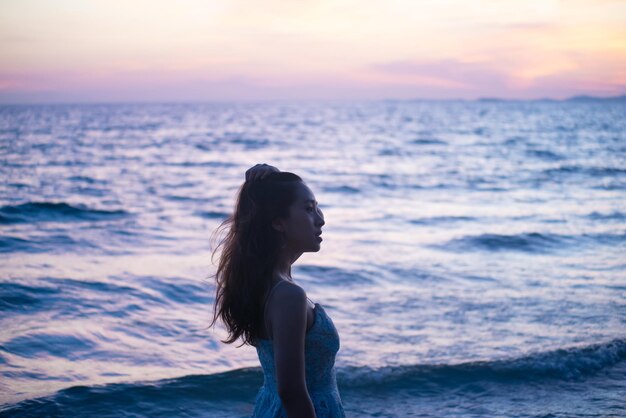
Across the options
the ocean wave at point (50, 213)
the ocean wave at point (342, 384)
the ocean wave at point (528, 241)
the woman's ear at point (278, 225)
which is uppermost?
the woman's ear at point (278, 225)

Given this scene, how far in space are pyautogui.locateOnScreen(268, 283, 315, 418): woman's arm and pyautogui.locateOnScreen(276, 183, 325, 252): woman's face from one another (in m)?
0.28

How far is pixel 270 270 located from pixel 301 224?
0.70 ft

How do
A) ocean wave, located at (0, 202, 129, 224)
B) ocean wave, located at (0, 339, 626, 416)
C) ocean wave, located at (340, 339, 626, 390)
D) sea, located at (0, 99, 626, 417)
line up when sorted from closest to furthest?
1. ocean wave, located at (0, 339, 626, 416)
2. sea, located at (0, 99, 626, 417)
3. ocean wave, located at (340, 339, 626, 390)
4. ocean wave, located at (0, 202, 129, 224)

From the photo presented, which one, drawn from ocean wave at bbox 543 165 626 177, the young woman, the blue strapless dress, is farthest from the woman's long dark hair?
ocean wave at bbox 543 165 626 177

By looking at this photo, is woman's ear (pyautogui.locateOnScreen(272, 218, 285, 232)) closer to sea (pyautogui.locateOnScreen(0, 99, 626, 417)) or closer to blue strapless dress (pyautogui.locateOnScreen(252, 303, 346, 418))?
blue strapless dress (pyautogui.locateOnScreen(252, 303, 346, 418))

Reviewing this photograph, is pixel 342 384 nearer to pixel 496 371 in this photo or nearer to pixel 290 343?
pixel 496 371

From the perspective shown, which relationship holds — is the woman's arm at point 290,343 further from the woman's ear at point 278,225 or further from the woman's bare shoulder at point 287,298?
the woman's ear at point 278,225

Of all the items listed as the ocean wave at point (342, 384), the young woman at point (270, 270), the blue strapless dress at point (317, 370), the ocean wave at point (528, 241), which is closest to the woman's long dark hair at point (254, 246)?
the young woman at point (270, 270)

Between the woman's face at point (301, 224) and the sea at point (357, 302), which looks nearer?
the woman's face at point (301, 224)

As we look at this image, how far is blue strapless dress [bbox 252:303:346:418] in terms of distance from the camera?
245 centimetres

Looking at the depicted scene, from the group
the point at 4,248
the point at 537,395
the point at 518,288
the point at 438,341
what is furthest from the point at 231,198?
the point at 537,395

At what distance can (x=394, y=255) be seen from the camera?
12.8 metres

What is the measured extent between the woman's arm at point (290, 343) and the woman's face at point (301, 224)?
0.92 feet

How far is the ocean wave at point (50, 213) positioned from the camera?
53.6 ft
